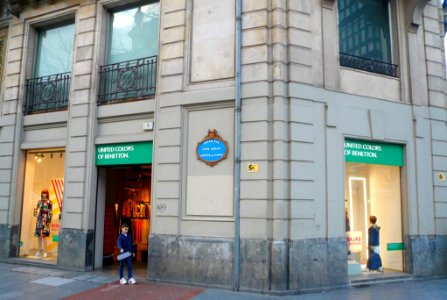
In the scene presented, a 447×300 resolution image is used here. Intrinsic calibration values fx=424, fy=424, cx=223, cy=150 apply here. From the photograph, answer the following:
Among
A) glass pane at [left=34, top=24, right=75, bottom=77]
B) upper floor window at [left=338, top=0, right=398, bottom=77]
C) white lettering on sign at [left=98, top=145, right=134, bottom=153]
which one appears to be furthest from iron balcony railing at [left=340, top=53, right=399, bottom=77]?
glass pane at [left=34, top=24, right=75, bottom=77]

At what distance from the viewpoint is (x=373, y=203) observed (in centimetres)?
1107

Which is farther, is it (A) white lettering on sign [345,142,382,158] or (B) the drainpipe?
(A) white lettering on sign [345,142,382,158]

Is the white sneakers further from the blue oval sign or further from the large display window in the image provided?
the large display window

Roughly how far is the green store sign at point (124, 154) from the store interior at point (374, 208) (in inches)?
199

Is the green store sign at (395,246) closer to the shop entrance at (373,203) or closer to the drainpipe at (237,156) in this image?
the shop entrance at (373,203)

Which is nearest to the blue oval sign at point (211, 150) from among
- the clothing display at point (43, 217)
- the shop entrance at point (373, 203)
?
the shop entrance at point (373, 203)

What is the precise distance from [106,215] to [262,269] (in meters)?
→ 5.66

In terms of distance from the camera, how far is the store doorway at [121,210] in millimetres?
11727

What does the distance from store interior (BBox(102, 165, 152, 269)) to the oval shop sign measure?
2.85m

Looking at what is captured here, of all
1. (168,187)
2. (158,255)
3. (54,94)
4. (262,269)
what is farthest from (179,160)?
(54,94)

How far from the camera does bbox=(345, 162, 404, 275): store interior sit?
416 inches

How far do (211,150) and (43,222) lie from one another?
6.47 meters

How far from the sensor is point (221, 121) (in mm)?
9758

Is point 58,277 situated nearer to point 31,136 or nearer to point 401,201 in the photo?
point 31,136
